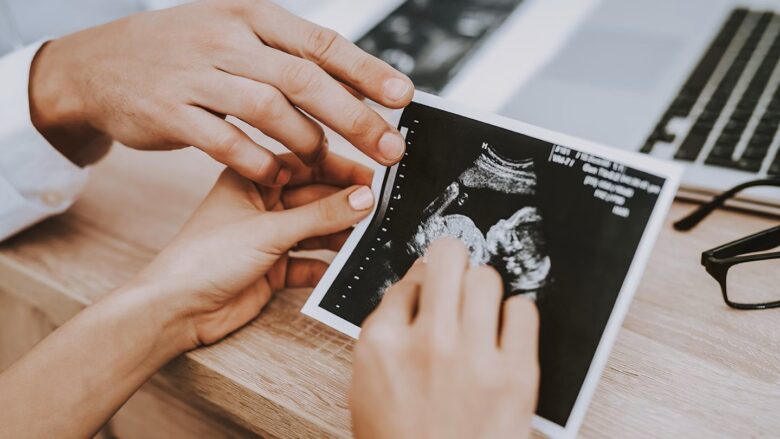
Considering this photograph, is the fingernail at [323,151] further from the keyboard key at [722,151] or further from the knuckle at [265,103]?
the keyboard key at [722,151]

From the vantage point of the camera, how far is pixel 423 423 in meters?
0.38

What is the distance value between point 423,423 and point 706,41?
2.99 feet

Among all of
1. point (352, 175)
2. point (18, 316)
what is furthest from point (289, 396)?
point (18, 316)

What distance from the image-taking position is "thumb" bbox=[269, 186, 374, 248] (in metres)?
0.58

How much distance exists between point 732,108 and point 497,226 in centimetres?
52

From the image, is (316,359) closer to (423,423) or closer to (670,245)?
(423,423)

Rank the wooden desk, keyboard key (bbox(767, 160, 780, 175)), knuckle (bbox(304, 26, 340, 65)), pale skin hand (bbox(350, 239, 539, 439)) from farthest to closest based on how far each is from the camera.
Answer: keyboard key (bbox(767, 160, 780, 175))
knuckle (bbox(304, 26, 340, 65))
the wooden desk
pale skin hand (bbox(350, 239, 539, 439))

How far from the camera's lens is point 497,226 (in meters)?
0.53

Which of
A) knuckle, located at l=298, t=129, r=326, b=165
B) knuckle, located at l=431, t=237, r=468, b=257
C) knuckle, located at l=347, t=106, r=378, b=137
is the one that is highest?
knuckle, located at l=347, t=106, r=378, b=137

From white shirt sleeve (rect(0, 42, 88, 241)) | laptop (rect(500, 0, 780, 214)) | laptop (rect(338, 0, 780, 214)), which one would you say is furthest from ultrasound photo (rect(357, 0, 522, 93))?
white shirt sleeve (rect(0, 42, 88, 241))

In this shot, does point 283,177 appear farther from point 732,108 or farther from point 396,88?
point 732,108

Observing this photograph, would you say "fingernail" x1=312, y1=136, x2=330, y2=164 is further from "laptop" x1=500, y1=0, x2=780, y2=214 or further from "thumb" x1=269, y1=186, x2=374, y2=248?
"laptop" x1=500, y1=0, x2=780, y2=214

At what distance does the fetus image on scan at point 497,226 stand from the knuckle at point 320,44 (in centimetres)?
20

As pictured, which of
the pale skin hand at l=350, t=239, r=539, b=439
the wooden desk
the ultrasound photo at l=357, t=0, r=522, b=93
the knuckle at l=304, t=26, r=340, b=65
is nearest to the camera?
the pale skin hand at l=350, t=239, r=539, b=439
